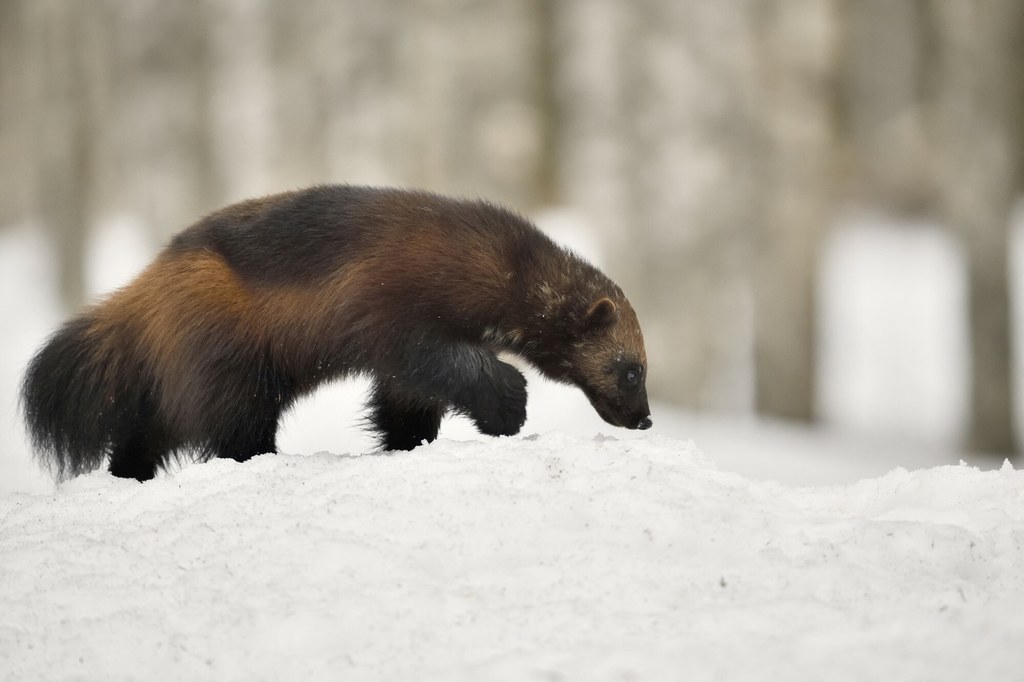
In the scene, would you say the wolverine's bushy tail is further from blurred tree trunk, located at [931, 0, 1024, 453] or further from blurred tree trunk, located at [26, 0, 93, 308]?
blurred tree trunk, located at [26, 0, 93, 308]

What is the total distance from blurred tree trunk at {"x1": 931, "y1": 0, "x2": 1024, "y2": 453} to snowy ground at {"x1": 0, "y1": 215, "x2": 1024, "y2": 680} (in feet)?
10.5

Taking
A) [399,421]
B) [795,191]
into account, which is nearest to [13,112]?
[795,191]

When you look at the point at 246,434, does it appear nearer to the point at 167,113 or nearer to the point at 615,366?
the point at 615,366

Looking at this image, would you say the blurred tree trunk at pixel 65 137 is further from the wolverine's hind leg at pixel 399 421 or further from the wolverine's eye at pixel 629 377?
the wolverine's eye at pixel 629 377

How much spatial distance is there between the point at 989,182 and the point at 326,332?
4.30 metres

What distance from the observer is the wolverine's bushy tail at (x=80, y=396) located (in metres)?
4.32

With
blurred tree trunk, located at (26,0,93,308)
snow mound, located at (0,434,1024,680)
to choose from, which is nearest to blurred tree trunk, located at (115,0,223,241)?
blurred tree trunk, located at (26,0,93,308)

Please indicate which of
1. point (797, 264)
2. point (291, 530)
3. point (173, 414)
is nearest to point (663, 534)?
point (291, 530)

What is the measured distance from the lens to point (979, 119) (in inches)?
260

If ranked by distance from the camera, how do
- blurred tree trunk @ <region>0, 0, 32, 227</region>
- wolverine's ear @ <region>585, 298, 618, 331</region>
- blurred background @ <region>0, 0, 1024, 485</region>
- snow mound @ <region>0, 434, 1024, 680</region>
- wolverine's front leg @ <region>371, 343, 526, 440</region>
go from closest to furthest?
snow mound @ <region>0, 434, 1024, 680</region>
wolverine's front leg @ <region>371, 343, 526, 440</region>
wolverine's ear @ <region>585, 298, 618, 331</region>
blurred background @ <region>0, 0, 1024, 485</region>
blurred tree trunk @ <region>0, 0, 32, 227</region>

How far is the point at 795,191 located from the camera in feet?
23.2

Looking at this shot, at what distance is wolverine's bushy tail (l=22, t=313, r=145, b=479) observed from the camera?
4320 mm

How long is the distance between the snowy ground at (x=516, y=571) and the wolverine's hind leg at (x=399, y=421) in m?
0.83

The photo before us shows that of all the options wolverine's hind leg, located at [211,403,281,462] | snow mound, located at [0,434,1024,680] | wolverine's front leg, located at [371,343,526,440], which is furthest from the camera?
wolverine's hind leg, located at [211,403,281,462]
